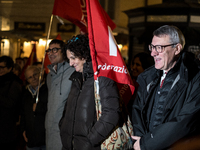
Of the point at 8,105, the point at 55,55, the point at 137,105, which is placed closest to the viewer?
the point at 137,105

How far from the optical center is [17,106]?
398cm

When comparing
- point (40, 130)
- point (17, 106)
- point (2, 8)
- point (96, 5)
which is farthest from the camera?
point (2, 8)

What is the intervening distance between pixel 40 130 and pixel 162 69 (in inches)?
78.8

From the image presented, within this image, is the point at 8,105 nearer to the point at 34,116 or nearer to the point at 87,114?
the point at 34,116

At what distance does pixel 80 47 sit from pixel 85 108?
2.17 ft

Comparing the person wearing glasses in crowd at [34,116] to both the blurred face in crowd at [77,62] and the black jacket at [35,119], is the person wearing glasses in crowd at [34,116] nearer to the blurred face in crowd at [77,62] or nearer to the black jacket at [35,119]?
the black jacket at [35,119]

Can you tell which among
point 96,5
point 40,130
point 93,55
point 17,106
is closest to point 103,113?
point 93,55

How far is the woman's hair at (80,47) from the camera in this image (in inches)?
108

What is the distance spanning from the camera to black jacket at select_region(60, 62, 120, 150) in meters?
2.34

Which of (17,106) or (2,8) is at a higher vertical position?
(2,8)

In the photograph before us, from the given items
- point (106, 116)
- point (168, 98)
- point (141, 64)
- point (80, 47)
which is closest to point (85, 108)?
point (106, 116)

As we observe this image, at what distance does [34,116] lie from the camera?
Answer: 3543 mm

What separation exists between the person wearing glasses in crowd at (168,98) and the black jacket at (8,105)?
2.16m

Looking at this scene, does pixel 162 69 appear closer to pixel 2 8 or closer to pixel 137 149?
pixel 137 149
